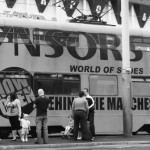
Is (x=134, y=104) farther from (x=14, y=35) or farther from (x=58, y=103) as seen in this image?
(x=14, y=35)

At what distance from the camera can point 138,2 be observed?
49000 mm

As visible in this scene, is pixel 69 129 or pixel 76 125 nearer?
pixel 76 125

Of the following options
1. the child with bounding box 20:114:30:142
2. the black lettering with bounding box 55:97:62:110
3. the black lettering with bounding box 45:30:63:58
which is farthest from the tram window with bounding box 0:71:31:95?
the child with bounding box 20:114:30:142

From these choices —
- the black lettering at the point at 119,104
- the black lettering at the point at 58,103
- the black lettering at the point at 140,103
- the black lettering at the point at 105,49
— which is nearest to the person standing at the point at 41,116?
the black lettering at the point at 58,103

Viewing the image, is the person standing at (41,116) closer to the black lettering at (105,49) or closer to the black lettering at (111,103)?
the black lettering at (111,103)

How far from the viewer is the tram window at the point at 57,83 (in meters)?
20.6

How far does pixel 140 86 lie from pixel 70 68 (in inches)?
133

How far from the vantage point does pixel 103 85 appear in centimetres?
2184

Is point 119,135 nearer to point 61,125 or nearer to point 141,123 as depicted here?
point 141,123

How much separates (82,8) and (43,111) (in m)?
29.8

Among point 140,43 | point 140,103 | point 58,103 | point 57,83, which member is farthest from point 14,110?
point 140,43

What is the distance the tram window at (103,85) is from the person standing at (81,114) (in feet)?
10.00

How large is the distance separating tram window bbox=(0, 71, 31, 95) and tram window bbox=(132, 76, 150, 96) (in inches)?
189

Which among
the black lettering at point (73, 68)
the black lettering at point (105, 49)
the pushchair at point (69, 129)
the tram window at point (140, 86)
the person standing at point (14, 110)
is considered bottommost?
the pushchair at point (69, 129)
